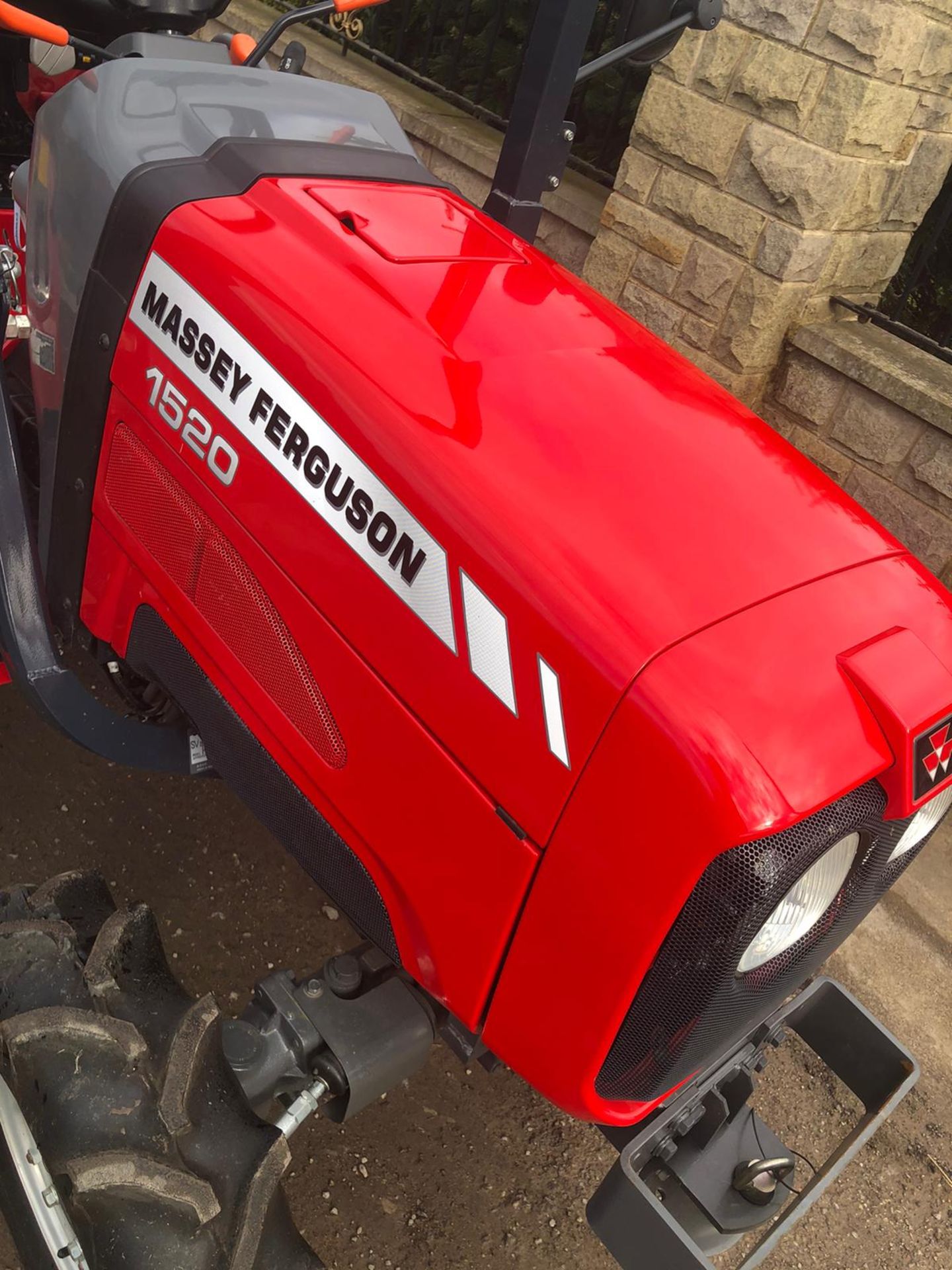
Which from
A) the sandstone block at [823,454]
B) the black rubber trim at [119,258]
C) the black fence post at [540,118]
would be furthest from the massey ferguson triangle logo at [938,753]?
the sandstone block at [823,454]

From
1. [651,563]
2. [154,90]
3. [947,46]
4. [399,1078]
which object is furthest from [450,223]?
[947,46]

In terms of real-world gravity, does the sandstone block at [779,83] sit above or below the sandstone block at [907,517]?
above

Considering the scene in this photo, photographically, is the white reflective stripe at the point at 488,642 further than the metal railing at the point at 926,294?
No

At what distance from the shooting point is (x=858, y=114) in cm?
297

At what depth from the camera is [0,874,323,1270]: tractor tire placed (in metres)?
1.15

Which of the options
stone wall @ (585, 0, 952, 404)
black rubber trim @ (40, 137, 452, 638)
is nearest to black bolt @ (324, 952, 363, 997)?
black rubber trim @ (40, 137, 452, 638)

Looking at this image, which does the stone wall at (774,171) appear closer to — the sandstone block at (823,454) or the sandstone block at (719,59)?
the sandstone block at (719,59)

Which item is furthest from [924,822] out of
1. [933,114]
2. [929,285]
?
[929,285]

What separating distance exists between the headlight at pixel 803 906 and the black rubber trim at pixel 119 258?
1.09 meters

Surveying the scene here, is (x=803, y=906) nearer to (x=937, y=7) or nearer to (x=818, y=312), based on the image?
(x=818, y=312)

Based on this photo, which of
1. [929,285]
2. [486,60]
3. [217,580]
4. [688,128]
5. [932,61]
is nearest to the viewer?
[217,580]

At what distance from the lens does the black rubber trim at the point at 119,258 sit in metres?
1.40

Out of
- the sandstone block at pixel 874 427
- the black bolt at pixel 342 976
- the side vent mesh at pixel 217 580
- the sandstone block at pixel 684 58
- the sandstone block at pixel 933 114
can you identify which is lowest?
the black bolt at pixel 342 976

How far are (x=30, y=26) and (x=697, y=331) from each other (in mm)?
2355
